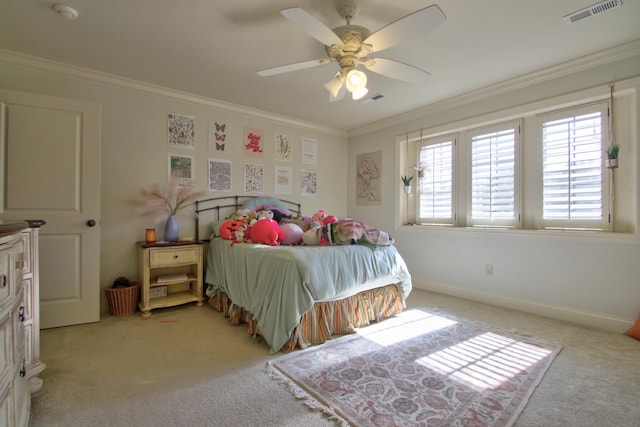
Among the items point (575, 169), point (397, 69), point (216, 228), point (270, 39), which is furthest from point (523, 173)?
point (216, 228)

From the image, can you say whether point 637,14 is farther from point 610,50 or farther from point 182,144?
point 182,144

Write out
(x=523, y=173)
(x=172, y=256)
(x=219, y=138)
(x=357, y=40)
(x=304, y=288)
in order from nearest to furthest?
(x=357, y=40) → (x=304, y=288) → (x=172, y=256) → (x=523, y=173) → (x=219, y=138)

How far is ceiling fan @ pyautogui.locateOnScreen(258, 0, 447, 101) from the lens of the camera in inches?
63.2

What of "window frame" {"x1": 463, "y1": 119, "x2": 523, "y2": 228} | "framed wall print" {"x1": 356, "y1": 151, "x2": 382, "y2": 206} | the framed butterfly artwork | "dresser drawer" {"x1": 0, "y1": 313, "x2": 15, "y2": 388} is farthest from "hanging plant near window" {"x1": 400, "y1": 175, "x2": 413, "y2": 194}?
"dresser drawer" {"x1": 0, "y1": 313, "x2": 15, "y2": 388}

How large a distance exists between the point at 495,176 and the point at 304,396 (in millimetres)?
3081

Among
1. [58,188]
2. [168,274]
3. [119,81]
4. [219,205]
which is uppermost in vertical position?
[119,81]

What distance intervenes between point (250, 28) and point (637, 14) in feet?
8.96

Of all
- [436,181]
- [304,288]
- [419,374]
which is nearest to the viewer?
[419,374]

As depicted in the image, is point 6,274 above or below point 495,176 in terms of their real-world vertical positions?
below

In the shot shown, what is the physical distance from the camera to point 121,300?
2869 mm

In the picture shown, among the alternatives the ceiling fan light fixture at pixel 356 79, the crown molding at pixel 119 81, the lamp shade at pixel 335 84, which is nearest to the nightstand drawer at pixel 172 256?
the crown molding at pixel 119 81

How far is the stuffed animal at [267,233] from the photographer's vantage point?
283 centimetres

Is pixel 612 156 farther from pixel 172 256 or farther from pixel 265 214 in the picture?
pixel 172 256

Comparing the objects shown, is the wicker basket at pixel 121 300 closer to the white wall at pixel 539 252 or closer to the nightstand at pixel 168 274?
the nightstand at pixel 168 274
